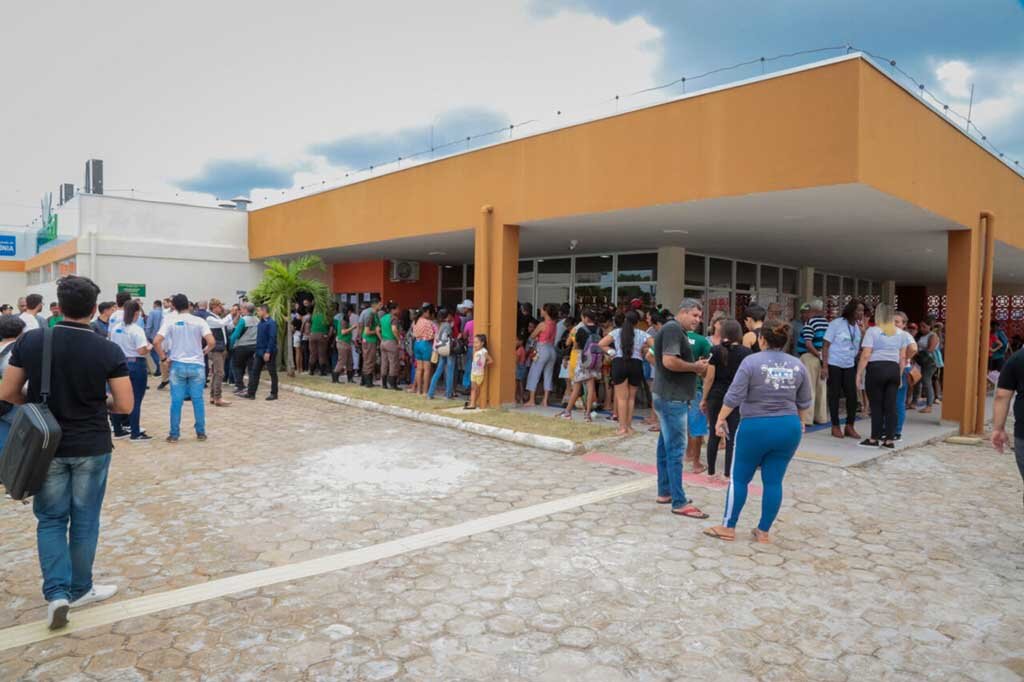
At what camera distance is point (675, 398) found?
5.66 metres

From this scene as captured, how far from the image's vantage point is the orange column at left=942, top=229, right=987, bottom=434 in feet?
33.8

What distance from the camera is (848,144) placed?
23.9 ft

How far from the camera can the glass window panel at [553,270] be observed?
1636cm

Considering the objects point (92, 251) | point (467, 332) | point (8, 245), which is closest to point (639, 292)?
point (467, 332)

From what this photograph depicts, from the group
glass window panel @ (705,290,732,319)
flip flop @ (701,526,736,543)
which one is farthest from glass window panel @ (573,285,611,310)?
flip flop @ (701,526,736,543)

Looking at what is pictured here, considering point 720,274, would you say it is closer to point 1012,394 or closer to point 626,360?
point 626,360

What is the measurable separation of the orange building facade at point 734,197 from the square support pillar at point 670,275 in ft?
0.14

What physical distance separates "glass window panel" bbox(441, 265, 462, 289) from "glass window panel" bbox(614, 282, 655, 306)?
244 inches

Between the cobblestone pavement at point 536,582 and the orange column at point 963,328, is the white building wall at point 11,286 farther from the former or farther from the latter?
the orange column at point 963,328

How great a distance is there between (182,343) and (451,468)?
398 centimetres

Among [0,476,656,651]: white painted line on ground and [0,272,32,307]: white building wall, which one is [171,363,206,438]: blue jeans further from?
[0,272,32,307]: white building wall

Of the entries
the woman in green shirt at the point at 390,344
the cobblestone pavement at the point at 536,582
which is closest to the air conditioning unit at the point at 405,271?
the woman in green shirt at the point at 390,344

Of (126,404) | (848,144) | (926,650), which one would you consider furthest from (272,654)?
(848,144)

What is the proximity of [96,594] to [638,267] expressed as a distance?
1256cm
